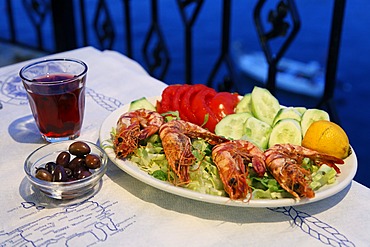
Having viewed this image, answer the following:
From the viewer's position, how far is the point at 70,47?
8.50 ft

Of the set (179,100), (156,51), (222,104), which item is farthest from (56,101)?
(156,51)

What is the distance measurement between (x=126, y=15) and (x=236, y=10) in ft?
32.0

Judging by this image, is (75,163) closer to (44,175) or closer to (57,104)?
(44,175)

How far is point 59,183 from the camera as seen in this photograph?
948 mm

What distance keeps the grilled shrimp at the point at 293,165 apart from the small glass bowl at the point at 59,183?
1.15 ft

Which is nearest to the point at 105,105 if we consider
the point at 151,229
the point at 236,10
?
the point at 151,229

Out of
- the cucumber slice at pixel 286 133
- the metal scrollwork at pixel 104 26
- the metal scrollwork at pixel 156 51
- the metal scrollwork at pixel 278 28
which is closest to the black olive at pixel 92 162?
the cucumber slice at pixel 286 133

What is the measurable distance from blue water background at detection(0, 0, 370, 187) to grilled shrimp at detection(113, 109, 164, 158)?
23.9 ft

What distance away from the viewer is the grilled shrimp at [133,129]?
1.04m

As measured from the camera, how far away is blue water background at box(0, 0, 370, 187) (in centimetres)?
927

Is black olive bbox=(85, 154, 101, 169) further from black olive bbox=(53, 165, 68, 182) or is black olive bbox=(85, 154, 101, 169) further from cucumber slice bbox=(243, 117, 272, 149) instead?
cucumber slice bbox=(243, 117, 272, 149)

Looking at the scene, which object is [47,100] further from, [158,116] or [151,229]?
[151,229]

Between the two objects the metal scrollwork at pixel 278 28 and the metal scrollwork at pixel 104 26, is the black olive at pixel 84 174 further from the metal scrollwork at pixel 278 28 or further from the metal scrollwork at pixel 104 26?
the metal scrollwork at pixel 104 26

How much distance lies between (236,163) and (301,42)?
10.7 m
